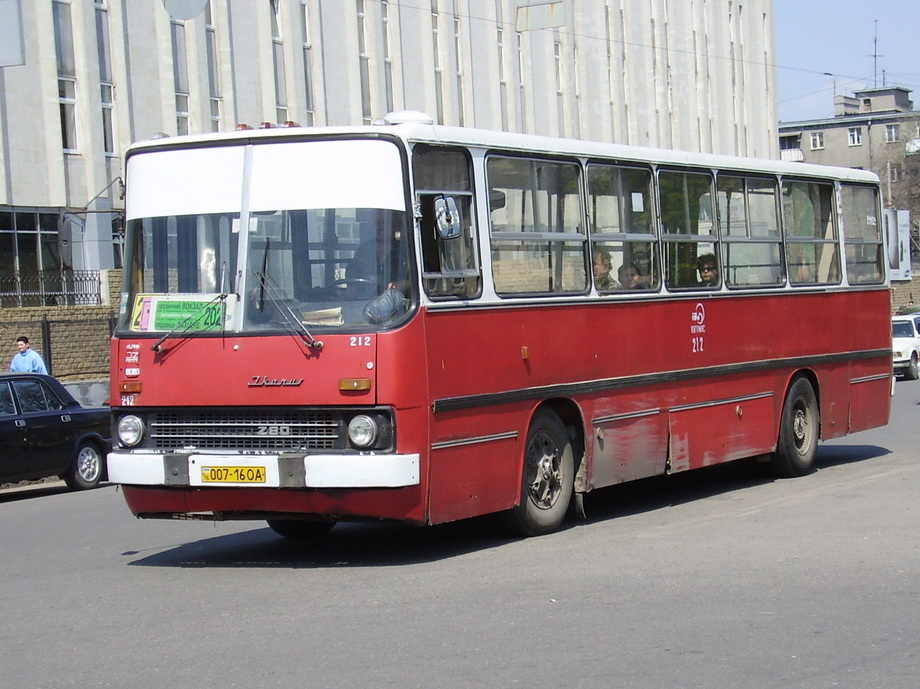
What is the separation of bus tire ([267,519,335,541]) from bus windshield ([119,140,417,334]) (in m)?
2.15

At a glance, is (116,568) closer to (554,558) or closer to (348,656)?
(554,558)

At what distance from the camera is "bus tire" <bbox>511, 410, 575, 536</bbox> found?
1112 centimetres

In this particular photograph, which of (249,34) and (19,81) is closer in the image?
(19,81)

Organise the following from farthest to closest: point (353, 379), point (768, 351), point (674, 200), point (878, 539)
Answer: point (768, 351), point (674, 200), point (878, 539), point (353, 379)

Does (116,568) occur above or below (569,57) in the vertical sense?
below

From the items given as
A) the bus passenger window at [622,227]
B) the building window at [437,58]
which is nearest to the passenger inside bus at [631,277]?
the bus passenger window at [622,227]

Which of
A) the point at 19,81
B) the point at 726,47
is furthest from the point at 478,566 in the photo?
the point at 726,47

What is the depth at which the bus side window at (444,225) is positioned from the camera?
10.1 m

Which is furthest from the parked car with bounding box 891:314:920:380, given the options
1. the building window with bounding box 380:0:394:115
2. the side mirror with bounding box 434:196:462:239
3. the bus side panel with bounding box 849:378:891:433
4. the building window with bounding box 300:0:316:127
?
the side mirror with bounding box 434:196:462:239

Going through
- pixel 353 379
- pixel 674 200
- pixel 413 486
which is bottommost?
pixel 413 486

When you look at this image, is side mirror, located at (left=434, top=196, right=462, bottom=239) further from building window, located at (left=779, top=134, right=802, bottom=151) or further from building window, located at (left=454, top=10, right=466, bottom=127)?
building window, located at (left=779, top=134, right=802, bottom=151)

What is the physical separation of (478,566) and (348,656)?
9.32 ft

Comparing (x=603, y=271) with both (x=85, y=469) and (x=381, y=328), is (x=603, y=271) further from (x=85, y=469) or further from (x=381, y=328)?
(x=85, y=469)

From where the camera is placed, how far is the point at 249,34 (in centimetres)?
4244
